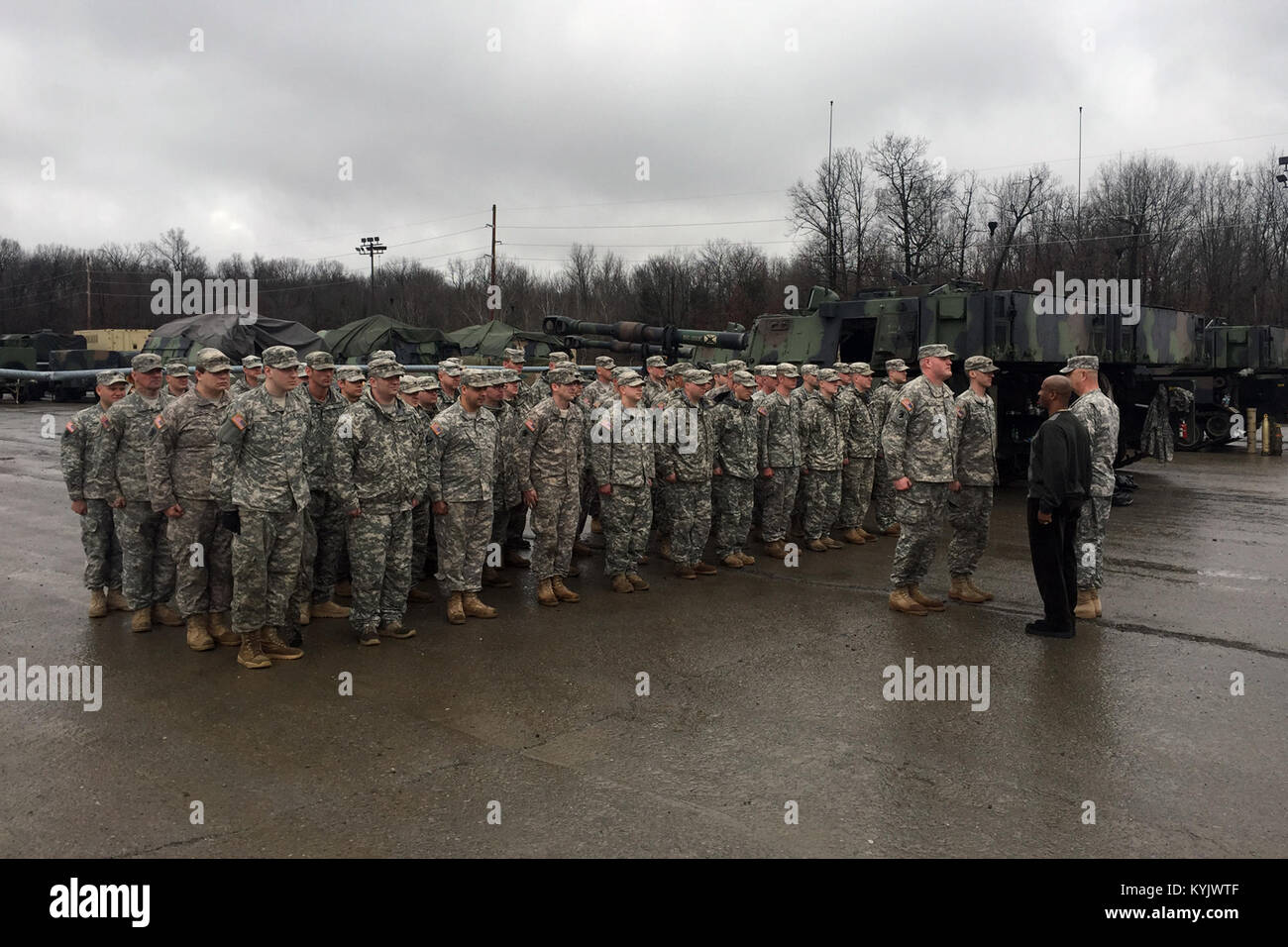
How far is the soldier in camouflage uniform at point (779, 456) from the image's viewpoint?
9227mm

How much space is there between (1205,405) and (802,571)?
15.3 meters

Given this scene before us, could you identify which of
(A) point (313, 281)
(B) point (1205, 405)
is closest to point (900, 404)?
(B) point (1205, 405)

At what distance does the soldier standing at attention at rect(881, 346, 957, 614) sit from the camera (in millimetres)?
6984

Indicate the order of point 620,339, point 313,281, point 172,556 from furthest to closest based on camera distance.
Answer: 1. point 313,281
2. point 620,339
3. point 172,556

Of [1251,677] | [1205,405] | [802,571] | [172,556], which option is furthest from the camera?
[1205,405]

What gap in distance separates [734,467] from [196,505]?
4.46 metres

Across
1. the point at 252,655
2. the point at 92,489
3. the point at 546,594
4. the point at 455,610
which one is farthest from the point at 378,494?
the point at 92,489

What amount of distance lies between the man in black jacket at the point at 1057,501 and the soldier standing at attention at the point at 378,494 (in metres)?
4.12

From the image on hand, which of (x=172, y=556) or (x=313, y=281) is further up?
(x=313, y=281)

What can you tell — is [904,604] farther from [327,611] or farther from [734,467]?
[327,611]

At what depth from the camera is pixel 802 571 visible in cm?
868

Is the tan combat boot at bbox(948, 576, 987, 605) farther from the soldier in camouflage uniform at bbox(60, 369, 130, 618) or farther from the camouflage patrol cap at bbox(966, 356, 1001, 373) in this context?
the soldier in camouflage uniform at bbox(60, 369, 130, 618)

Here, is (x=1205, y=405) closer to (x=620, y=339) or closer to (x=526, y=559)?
(x=620, y=339)

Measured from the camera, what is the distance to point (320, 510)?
692 centimetres
